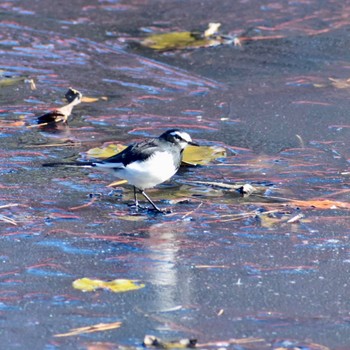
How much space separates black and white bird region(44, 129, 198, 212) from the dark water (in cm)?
24

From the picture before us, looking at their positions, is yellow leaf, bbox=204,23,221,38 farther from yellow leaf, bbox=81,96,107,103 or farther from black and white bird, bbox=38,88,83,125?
black and white bird, bbox=38,88,83,125

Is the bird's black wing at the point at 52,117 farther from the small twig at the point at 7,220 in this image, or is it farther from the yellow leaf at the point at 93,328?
the yellow leaf at the point at 93,328

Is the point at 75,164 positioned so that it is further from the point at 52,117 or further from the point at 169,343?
the point at 169,343

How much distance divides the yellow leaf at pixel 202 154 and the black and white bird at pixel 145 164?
0.72m

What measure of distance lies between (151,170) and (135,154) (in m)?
0.18

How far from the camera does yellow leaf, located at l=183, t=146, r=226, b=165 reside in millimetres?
7918

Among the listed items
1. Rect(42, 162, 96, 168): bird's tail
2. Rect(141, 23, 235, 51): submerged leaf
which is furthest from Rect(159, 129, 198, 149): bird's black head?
Rect(141, 23, 235, 51): submerged leaf

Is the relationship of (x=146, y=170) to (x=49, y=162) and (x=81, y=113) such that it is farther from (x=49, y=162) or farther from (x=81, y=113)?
(x=81, y=113)

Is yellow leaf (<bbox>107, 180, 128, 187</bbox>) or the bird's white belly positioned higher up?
the bird's white belly

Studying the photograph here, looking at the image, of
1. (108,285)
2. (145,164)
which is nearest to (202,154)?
(145,164)

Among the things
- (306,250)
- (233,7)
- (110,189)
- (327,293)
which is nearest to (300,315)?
(327,293)

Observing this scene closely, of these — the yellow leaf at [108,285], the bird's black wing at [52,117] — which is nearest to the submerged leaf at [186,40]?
the bird's black wing at [52,117]

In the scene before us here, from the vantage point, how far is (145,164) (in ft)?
23.0

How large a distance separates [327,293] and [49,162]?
3324 mm
